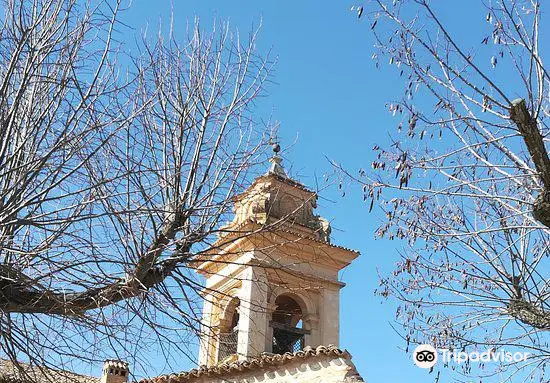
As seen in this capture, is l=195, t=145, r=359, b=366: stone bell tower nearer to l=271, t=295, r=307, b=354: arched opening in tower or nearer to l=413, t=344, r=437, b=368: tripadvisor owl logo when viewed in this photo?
l=271, t=295, r=307, b=354: arched opening in tower

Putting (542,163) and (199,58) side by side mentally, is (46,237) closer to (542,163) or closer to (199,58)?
(199,58)

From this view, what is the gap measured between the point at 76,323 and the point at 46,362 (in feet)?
1.40

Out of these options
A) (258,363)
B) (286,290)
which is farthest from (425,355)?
(286,290)

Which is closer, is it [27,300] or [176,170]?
[27,300]

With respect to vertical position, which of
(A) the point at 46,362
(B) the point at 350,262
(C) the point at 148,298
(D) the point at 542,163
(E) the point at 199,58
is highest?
(B) the point at 350,262

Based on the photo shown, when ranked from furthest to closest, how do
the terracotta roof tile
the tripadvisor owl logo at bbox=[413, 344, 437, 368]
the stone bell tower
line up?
the stone bell tower
the terracotta roof tile
the tripadvisor owl logo at bbox=[413, 344, 437, 368]

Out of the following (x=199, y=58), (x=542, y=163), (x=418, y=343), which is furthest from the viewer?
(x=418, y=343)

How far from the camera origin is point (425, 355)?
7578mm

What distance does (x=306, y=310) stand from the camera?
1459 centimetres

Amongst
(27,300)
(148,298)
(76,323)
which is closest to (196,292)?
(148,298)

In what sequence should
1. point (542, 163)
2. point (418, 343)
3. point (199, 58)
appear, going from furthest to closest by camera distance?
point (418, 343) < point (199, 58) < point (542, 163)

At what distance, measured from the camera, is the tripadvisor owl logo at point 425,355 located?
24.8 ft

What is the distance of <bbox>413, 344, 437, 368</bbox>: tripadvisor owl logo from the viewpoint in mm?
7551

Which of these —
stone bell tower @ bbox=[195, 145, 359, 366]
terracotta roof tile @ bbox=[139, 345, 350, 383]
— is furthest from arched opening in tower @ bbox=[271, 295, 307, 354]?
terracotta roof tile @ bbox=[139, 345, 350, 383]
